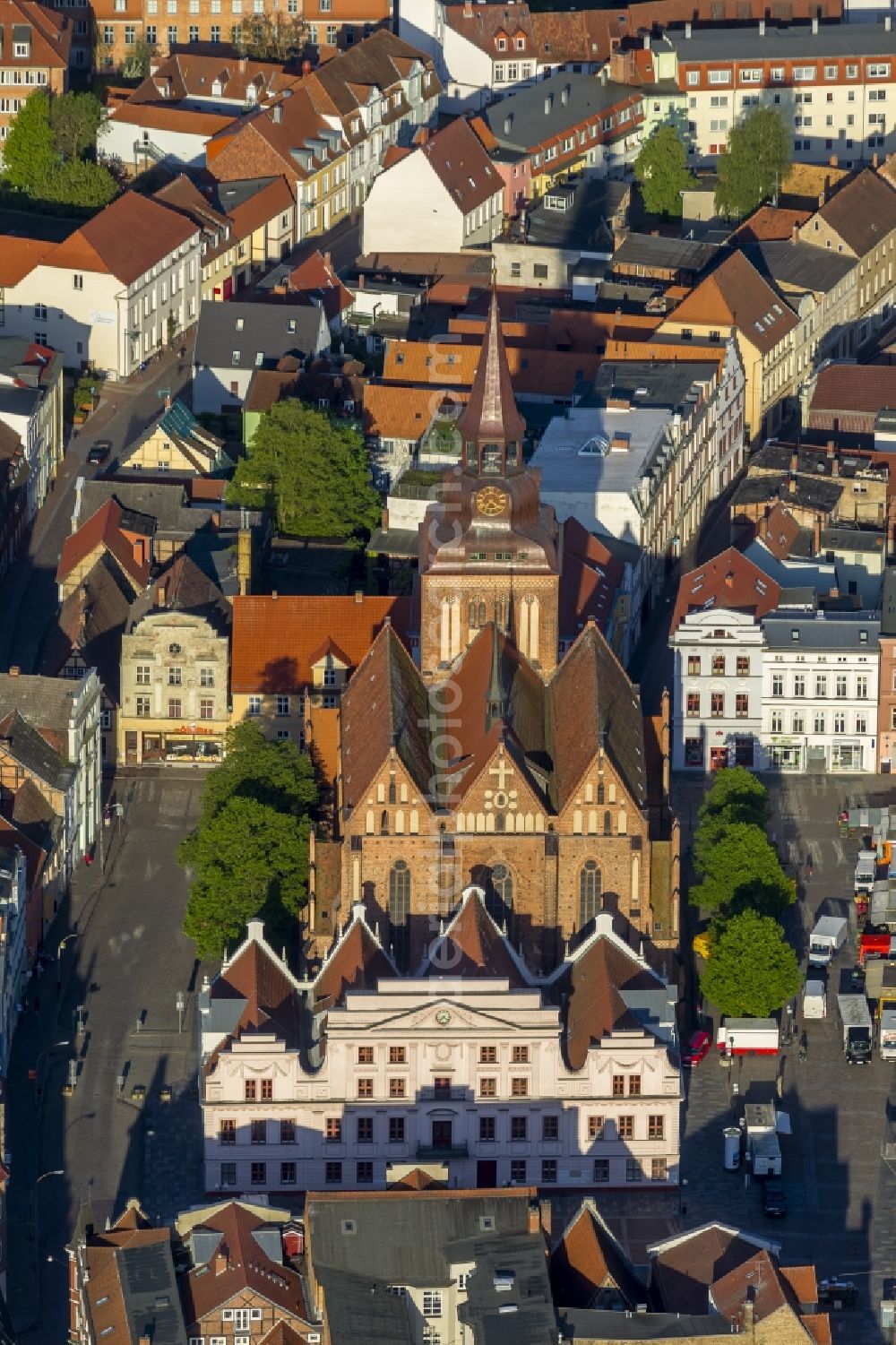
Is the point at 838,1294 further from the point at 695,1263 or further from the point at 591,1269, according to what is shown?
the point at 591,1269

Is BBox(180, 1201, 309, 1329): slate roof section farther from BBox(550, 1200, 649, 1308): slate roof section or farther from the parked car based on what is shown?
the parked car

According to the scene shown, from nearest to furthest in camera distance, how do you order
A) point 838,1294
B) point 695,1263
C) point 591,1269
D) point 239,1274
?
1. point 239,1274
2. point 591,1269
3. point 695,1263
4. point 838,1294

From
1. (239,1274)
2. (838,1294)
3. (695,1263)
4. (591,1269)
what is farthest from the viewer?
(838,1294)

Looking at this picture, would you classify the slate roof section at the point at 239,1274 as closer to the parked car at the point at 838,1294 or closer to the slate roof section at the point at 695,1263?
the slate roof section at the point at 695,1263

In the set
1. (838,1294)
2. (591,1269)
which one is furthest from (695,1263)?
(838,1294)

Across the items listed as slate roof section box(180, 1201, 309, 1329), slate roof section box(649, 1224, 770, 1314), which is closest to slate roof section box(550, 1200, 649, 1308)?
slate roof section box(649, 1224, 770, 1314)

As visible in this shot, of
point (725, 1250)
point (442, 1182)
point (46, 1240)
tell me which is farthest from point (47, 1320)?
point (725, 1250)
